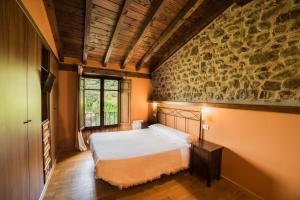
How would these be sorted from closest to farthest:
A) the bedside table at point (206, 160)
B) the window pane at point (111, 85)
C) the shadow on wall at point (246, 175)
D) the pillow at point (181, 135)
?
the shadow on wall at point (246, 175), the bedside table at point (206, 160), the pillow at point (181, 135), the window pane at point (111, 85)

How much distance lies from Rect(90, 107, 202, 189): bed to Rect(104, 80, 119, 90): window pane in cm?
191

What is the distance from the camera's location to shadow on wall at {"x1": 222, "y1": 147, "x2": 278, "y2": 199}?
2.23 m

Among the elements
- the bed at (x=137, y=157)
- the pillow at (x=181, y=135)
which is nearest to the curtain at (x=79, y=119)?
→ the bed at (x=137, y=157)

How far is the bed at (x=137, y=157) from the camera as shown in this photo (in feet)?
7.66

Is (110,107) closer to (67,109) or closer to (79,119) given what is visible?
(79,119)

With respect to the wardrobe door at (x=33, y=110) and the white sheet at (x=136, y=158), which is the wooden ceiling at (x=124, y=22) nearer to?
the wardrobe door at (x=33, y=110)

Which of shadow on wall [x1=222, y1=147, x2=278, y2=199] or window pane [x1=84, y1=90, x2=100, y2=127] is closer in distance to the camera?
shadow on wall [x1=222, y1=147, x2=278, y2=199]

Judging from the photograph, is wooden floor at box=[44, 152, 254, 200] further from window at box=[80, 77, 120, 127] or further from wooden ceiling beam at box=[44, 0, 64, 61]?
wooden ceiling beam at box=[44, 0, 64, 61]

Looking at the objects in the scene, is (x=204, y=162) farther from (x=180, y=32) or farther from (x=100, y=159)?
(x=180, y=32)

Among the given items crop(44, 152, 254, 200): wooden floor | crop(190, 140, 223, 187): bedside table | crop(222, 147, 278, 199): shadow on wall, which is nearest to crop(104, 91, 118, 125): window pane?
crop(44, 152, 254, 200): wooden floor

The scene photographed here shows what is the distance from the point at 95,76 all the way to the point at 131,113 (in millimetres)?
1754

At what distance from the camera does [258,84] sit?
2.35m

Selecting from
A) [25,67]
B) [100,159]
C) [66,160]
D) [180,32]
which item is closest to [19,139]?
[25,67]

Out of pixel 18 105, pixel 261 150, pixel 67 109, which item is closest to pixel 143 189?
pixel 261 150
